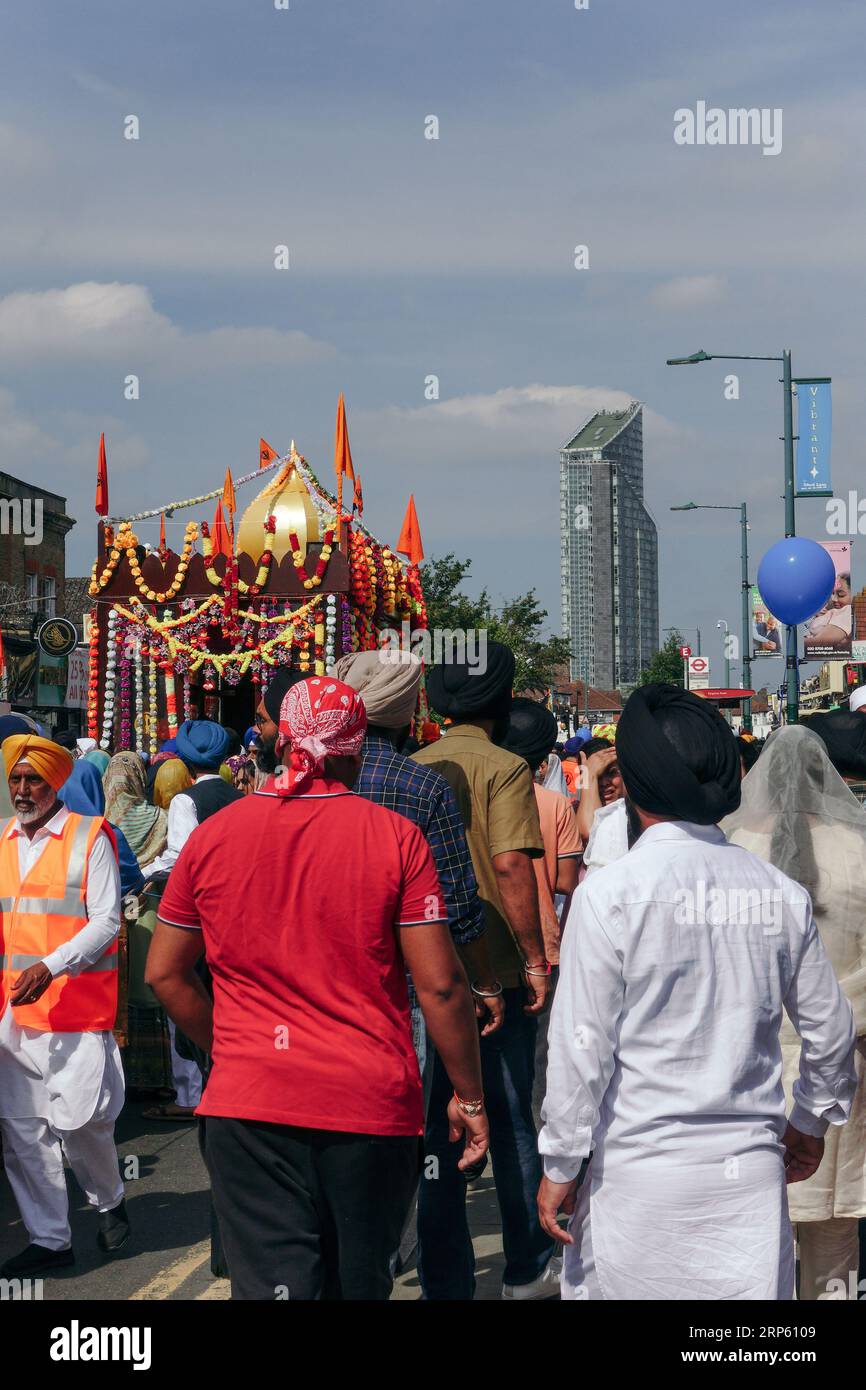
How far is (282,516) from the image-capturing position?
21906mm

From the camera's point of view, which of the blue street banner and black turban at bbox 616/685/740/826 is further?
the blue street banner

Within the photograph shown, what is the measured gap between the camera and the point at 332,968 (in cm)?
330

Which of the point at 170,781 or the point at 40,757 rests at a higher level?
the point at 40,757

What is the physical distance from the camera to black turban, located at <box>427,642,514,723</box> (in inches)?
202

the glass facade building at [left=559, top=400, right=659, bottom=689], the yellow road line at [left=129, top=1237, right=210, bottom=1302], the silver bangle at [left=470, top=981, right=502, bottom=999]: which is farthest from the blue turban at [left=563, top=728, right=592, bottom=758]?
the glass facade building at [left=559, top=400, right=659, bottom=689]

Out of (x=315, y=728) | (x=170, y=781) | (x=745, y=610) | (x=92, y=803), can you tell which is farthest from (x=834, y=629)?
(x=315, y=728)

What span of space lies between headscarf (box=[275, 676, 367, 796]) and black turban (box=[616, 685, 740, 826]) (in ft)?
2.14

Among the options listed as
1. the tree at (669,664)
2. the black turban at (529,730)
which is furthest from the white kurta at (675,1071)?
the tree at (669,664)

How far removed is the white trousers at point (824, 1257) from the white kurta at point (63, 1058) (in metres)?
2.66

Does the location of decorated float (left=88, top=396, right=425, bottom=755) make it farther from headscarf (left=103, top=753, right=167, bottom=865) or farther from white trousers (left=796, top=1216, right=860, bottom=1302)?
white trousers (left=796, top=1216, right=860, bottom=1302)

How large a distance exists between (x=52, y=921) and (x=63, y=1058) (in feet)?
1.73

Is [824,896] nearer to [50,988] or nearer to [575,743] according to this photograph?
[50,988]

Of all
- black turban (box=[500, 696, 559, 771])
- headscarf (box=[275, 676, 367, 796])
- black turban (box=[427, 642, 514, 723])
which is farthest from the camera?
black turban (box=[500, 696, 559, 771])

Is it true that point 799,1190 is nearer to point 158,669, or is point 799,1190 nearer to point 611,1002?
Answer: point 611,1002
